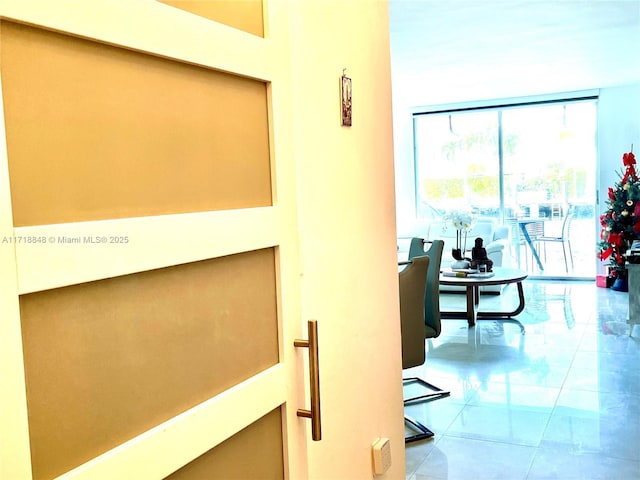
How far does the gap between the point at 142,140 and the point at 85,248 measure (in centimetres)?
22

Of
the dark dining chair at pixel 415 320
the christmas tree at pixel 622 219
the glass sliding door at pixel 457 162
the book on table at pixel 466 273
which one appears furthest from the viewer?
the glass sliding door at pixel 457 162

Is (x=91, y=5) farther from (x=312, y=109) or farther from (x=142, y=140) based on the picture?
(x=312, y=109)

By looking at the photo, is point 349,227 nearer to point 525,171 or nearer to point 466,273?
point 466,273

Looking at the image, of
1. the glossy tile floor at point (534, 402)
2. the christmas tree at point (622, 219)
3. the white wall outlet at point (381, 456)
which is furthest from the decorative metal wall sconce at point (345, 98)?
the christmas tree at point (622, 219)

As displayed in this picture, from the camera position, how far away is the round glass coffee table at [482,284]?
19.0 ft

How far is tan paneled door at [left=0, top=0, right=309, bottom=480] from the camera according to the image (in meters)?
0.81

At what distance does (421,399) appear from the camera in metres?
4.08

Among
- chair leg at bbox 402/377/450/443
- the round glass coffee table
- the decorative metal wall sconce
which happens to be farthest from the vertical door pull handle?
the round glass coffee table

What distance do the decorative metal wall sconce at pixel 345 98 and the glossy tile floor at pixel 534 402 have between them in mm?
1883

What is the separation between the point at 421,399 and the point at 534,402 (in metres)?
0.70

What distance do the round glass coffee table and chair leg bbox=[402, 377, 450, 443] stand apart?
150cm

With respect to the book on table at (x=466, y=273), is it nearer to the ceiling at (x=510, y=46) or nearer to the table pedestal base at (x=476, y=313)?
the table pedestal base at (x=476, y=313)

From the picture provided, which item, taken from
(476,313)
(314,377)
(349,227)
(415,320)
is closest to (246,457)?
(314,377)

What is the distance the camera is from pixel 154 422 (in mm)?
1019
